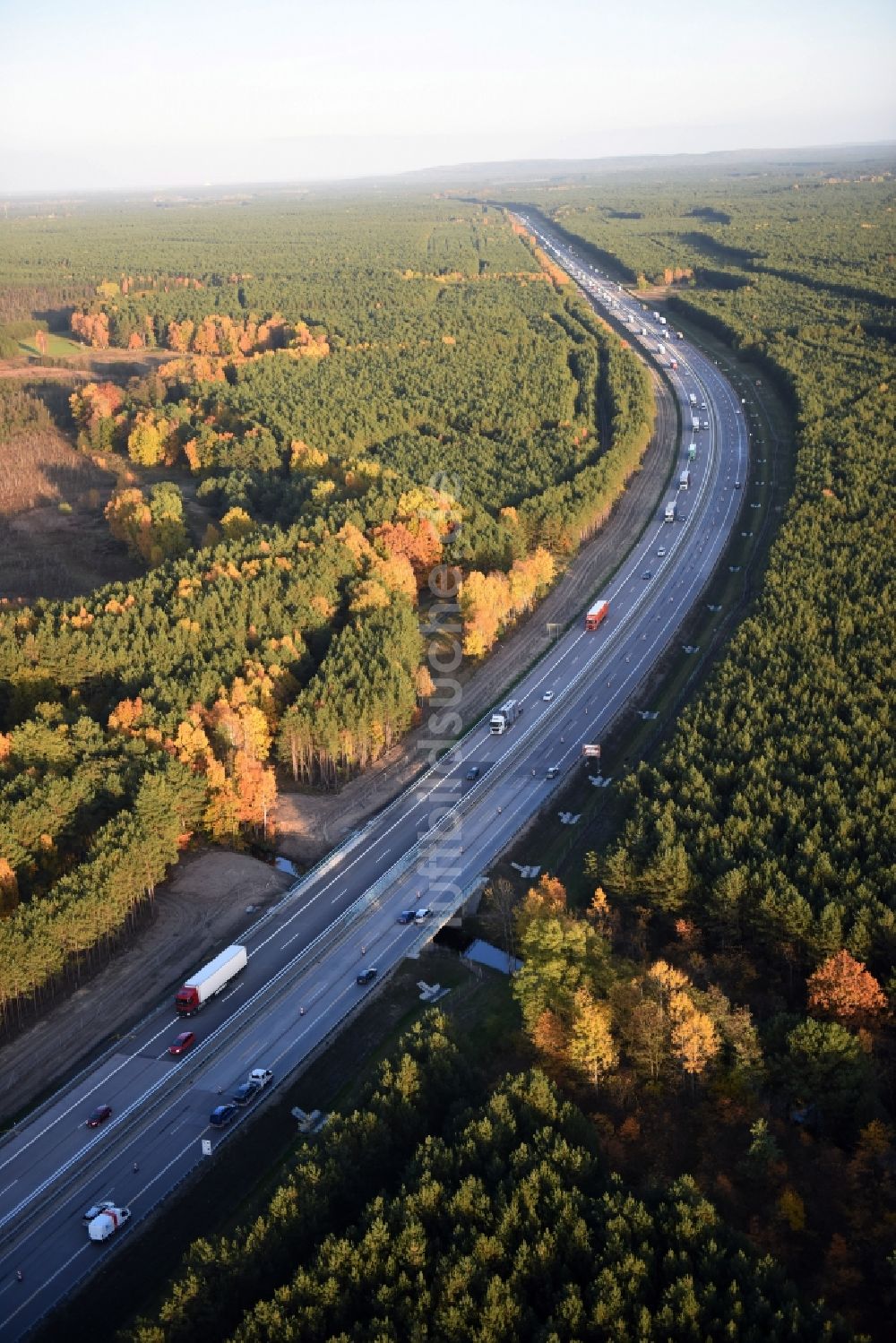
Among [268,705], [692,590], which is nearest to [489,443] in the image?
[692,590]

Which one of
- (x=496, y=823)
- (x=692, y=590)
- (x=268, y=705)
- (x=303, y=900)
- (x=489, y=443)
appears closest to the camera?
(x=303, y=900)

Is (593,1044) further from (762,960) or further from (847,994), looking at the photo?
(762,960)

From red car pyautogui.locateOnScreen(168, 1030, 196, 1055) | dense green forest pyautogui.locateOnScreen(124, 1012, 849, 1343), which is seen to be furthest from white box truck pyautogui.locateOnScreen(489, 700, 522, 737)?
dense green forest pyautogui.locateOnScreen(124, 1012, 849, 1343)

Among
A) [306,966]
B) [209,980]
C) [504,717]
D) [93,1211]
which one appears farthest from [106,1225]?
[504,717]

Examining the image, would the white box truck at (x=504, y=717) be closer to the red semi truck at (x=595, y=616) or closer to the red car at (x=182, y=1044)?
the red semi truck at (x=595, y=616)

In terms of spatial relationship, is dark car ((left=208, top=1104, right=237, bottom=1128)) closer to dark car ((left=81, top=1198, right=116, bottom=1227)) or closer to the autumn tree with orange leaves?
dark car ((left=81, top=1198, right=116, bottom=1227))

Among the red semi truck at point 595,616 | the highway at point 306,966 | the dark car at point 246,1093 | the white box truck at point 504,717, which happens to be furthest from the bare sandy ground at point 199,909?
the dark car at point 246,1093

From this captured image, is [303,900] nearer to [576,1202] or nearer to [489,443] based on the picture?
[576,1202]
